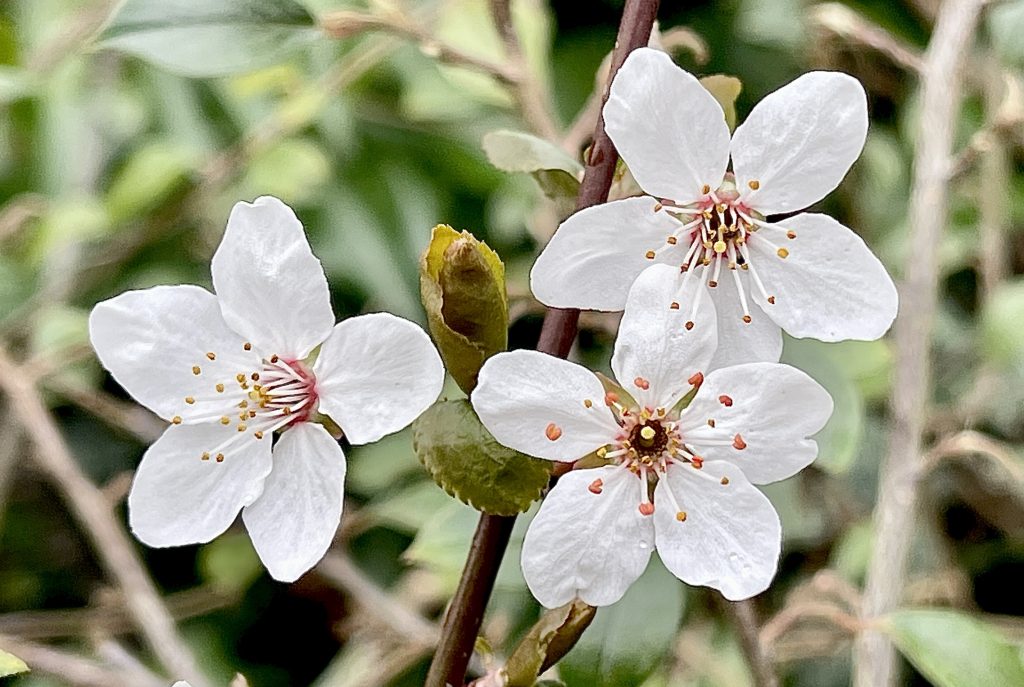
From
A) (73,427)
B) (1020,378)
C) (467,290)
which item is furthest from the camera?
(73,427)

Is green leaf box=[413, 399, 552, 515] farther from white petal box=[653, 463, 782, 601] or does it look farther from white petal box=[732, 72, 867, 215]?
white petal box=[732, 72, 867, 215]

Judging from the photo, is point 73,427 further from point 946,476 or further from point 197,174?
point 946,476

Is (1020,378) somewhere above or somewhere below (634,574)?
below

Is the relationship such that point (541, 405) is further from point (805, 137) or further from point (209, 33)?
point (209, 33)

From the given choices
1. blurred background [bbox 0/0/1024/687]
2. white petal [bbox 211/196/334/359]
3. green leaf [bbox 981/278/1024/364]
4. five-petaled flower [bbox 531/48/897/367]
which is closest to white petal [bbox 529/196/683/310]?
five-petaled flower [bbox 531/48/897/367]

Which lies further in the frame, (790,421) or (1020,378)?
(1020,378)

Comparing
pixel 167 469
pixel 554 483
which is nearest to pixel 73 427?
pixel 167 469

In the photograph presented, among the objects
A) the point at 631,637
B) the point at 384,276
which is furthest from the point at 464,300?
the point at 384,276
